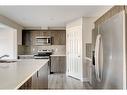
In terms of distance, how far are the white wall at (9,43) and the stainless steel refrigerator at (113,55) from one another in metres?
5.11

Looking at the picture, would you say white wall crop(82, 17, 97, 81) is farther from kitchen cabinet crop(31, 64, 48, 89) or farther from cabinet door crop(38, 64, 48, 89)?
kitchen cabinet crop(31, 64, 48, 89)

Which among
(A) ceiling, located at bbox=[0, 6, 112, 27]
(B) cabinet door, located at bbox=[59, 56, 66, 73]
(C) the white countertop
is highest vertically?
(A) ceiling, located at bbox=[0, 6, 112, 27]

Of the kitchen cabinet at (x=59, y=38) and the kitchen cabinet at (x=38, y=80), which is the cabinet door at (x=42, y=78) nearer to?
the kitchen cabinet at (x=38, y=80)

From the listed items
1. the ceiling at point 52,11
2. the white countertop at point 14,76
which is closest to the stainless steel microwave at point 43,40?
the ceiling at point 52,11

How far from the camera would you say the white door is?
20.1ft

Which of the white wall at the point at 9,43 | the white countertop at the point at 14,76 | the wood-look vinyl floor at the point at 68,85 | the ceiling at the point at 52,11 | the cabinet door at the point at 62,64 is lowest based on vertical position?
the wood-look vinyl floor at the point at 68,85

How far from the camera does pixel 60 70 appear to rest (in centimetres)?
786

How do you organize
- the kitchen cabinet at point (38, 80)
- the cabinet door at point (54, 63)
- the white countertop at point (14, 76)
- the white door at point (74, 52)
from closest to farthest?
the white countertop at point (14, 76)
the kitchen cabinet at point (38, 80)
the white door at point (74, 52)
the cabinet door at point (54, 63)

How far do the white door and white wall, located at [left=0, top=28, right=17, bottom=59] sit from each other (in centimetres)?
218

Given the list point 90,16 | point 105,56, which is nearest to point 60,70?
point 90,16

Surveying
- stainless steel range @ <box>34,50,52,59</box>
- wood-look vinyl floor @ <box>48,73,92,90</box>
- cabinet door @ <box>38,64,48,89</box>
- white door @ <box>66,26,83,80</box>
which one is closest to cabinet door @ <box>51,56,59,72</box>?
stainless steel range @ <box>34,50,52,59</box>

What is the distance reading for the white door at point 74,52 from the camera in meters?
6.12

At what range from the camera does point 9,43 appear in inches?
282
